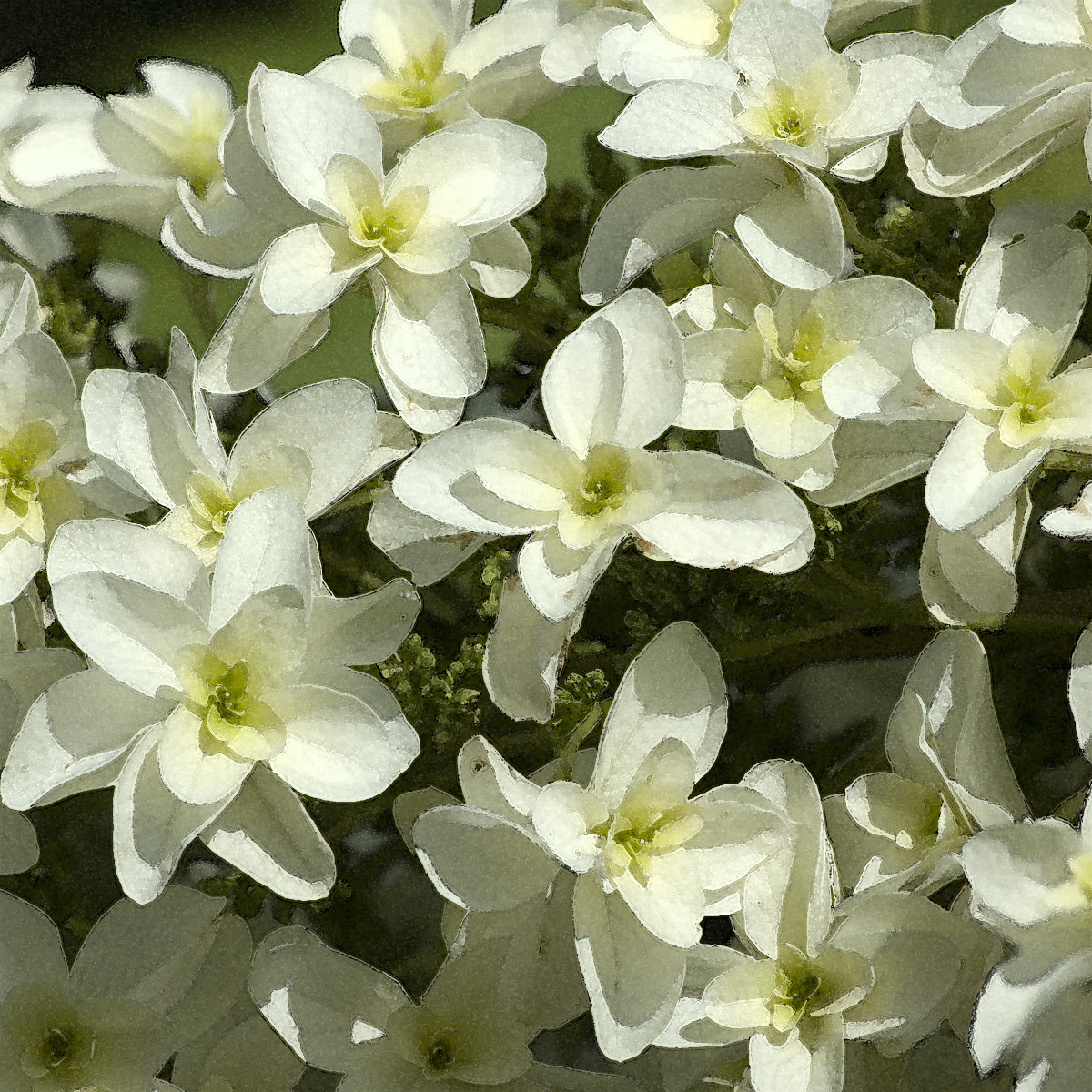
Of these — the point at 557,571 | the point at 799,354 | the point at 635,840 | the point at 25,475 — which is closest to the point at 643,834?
the point at 635,840

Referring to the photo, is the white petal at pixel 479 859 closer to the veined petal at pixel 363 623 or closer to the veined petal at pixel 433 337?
the veined petal at pixel 363 623

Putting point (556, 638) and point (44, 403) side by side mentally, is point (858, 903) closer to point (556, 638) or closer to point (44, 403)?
point (556, 638)

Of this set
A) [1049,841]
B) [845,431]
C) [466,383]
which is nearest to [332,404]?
[466,383]

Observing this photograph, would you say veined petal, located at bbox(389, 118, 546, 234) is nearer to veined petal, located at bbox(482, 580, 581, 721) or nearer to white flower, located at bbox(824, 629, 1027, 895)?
veined petal, located at bbox(482, 580, 581, 721)

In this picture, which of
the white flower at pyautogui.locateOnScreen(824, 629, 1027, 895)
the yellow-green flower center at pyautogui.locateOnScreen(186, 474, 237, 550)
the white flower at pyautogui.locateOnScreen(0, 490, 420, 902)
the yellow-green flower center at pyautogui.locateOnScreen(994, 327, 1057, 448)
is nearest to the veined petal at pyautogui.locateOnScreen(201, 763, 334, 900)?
the white flower at pyautogui.locateOnScreen(0, 490, 420, 902)

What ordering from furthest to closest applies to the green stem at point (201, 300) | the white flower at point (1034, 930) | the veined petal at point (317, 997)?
the green stem at point (201, 300) < the veined petal at point (317, 997) < the white flower at point (1034, 930)

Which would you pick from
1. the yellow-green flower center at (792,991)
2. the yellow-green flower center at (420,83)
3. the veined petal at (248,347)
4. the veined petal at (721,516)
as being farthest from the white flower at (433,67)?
the yellow-green flower center at (792,991)

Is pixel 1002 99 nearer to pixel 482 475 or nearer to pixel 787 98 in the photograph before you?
pixel 787 98
